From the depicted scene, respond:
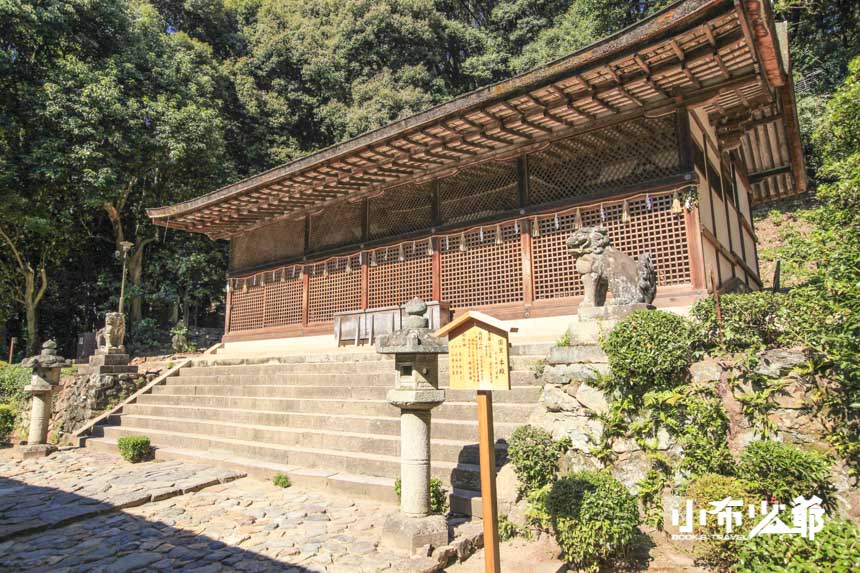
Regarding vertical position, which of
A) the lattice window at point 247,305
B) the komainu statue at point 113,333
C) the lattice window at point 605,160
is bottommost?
the komainu statue at point 113,333

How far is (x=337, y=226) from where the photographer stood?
13.9 m

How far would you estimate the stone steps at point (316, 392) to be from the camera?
6777 mm

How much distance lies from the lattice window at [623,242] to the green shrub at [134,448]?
8001 mm

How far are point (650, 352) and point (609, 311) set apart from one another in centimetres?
86

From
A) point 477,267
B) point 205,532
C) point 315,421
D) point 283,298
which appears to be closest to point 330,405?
point 315,421

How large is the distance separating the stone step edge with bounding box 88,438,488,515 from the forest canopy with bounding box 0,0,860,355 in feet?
46.8

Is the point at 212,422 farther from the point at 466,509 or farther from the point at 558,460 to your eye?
the point at 558,460

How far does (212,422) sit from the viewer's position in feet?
31.7

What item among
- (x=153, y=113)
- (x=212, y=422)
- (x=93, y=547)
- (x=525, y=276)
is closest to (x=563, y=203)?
(x=525, y=276)

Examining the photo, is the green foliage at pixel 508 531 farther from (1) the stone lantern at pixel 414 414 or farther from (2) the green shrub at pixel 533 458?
(1) the stone lantern at pixel 414 414

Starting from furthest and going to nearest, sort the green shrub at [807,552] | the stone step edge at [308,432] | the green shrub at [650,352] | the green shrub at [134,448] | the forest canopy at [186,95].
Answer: the forest canopy at [186,95]
the green shrub at [134,448]
the stone step edge at [308,432]
the green shrub at [650,352]
the green shrub at [807,552]

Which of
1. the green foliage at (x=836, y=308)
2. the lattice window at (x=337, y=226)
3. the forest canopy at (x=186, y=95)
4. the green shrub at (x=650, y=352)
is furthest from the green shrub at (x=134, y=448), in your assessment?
the forest canopy at (x=186, y=95)

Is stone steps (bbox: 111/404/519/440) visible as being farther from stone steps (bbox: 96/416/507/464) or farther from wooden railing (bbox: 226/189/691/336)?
wooden railing (bbox: 226/189/691/336)

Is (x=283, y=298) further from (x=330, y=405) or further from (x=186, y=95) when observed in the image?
(x=186, y=95)
